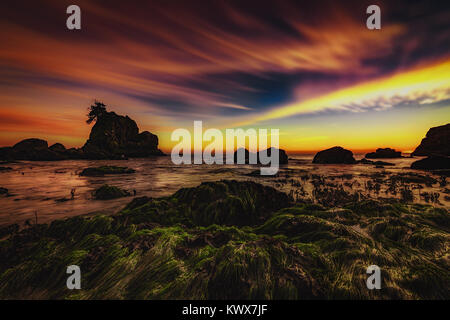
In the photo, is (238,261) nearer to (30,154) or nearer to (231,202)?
(231,202)

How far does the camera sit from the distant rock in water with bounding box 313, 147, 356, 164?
38.6 metres

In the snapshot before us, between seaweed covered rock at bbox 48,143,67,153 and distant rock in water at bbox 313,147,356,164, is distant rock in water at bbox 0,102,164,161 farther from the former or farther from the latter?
distant rock in water at bbox 313,147,356,164

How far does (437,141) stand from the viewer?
48.9 metres

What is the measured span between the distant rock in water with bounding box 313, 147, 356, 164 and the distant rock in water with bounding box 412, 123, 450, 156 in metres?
27.2

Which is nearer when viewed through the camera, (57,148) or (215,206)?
(215,206)

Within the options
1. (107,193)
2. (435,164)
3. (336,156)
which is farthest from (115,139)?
(435,164)

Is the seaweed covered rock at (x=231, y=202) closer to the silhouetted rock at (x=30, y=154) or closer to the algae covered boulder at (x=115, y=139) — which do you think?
the silhouetted rock at (x=30, y=154)

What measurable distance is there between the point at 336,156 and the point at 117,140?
88.4 m

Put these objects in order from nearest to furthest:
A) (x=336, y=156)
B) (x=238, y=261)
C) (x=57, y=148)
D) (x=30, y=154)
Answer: (x=238, y=261) < (x=336, y=156) < (x=30, y=154) < (x=57, y=148)

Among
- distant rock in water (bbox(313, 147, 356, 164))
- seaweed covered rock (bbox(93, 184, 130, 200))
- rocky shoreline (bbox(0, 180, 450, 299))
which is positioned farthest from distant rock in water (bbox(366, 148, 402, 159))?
seaweed covered rock (bbox(93, 184, 130, 200))

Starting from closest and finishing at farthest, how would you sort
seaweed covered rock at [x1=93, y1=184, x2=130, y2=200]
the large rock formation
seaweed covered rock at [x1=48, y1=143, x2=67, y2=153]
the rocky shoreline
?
the rocky shoreline < seaweed covered rock at [x1=93, y1=184, x2=130, y2=200] < seaweed covered rock at [x1=48, y1=143, x2=67, y2=153] < the large rock formation

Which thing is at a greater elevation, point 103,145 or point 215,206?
point 103,145

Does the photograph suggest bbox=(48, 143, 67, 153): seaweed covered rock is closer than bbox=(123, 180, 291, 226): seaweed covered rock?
No

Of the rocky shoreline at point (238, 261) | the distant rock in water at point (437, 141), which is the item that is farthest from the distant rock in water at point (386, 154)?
the rocky shoreline at point (238, 261)
